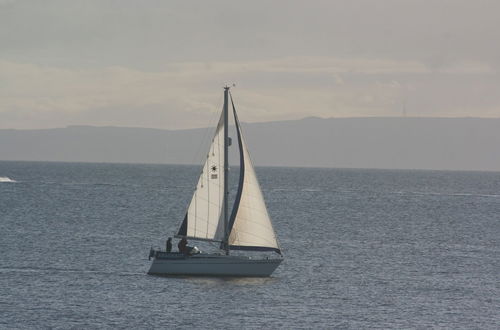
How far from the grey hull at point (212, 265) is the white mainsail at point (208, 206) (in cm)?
150

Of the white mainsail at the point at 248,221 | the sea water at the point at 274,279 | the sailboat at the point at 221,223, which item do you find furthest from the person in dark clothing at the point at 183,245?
the white mainsail at the point at 248,221

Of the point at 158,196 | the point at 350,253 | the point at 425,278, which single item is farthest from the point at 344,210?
the point at 425,278

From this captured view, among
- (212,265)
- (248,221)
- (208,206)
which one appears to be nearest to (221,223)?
(208,206)

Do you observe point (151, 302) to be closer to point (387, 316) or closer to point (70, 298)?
point (70, 298)

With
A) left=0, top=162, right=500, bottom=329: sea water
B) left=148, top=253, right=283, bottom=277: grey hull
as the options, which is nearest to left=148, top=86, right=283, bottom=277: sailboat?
left=148, top=253, right=283, bottom=277: grey hull

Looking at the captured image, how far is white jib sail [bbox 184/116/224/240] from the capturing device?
6391 centimetres

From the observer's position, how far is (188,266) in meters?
64.0

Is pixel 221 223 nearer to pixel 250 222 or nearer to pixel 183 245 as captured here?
pixel 250 222

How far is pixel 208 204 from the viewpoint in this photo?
211ft

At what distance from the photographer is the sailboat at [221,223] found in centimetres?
6372

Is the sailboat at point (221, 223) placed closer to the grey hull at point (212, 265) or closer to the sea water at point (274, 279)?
the grey hull at point (212, 265)

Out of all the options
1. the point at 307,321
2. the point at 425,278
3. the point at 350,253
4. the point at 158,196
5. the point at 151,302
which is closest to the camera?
the point at 307,321

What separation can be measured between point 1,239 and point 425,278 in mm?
38247

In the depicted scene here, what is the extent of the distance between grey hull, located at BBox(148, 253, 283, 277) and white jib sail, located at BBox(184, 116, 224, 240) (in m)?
1.55
